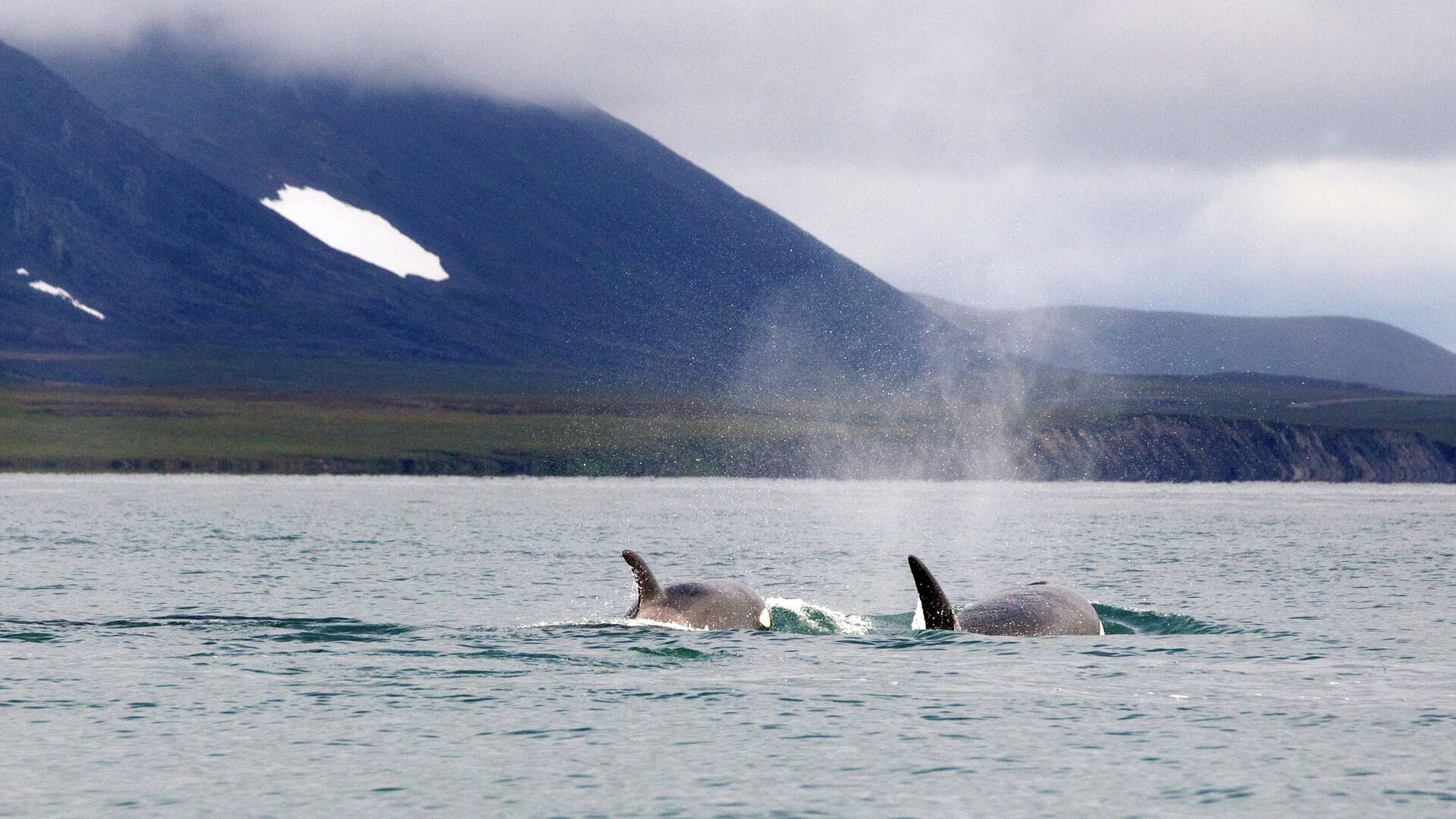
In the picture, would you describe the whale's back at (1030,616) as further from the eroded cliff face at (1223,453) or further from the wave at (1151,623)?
the eroded cliff face at (1223,453)

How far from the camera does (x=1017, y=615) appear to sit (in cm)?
3092

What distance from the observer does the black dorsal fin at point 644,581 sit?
29703 mm

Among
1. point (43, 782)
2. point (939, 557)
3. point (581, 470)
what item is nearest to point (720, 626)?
point (43, 782)

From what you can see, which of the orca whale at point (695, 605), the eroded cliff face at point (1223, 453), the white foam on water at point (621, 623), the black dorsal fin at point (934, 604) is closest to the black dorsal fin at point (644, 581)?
the orca whale at point (695, 605)

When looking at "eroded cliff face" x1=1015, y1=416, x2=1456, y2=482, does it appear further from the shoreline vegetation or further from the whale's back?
the whale's back

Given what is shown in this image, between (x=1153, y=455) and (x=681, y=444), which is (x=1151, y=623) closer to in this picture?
(x=681, y=444)

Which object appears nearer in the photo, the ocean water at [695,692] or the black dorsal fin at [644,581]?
the ocean water at [695,692]

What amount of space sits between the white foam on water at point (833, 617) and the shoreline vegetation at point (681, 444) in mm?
118435

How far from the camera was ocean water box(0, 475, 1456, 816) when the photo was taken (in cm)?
1933

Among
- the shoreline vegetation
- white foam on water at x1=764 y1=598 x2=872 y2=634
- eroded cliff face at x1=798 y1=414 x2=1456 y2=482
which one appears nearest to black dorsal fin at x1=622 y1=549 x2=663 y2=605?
white foam on water at x1=764 y1=598 x2=872 y2=634

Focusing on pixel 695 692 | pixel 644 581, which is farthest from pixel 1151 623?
pixel 695 692

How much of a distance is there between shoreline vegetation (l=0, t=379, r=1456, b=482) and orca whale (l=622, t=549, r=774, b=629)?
12130 cm

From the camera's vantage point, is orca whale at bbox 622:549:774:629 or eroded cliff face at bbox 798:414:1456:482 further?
eroded cliff face at bbox 798:414:1456:482

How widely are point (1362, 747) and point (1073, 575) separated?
29.0 m
